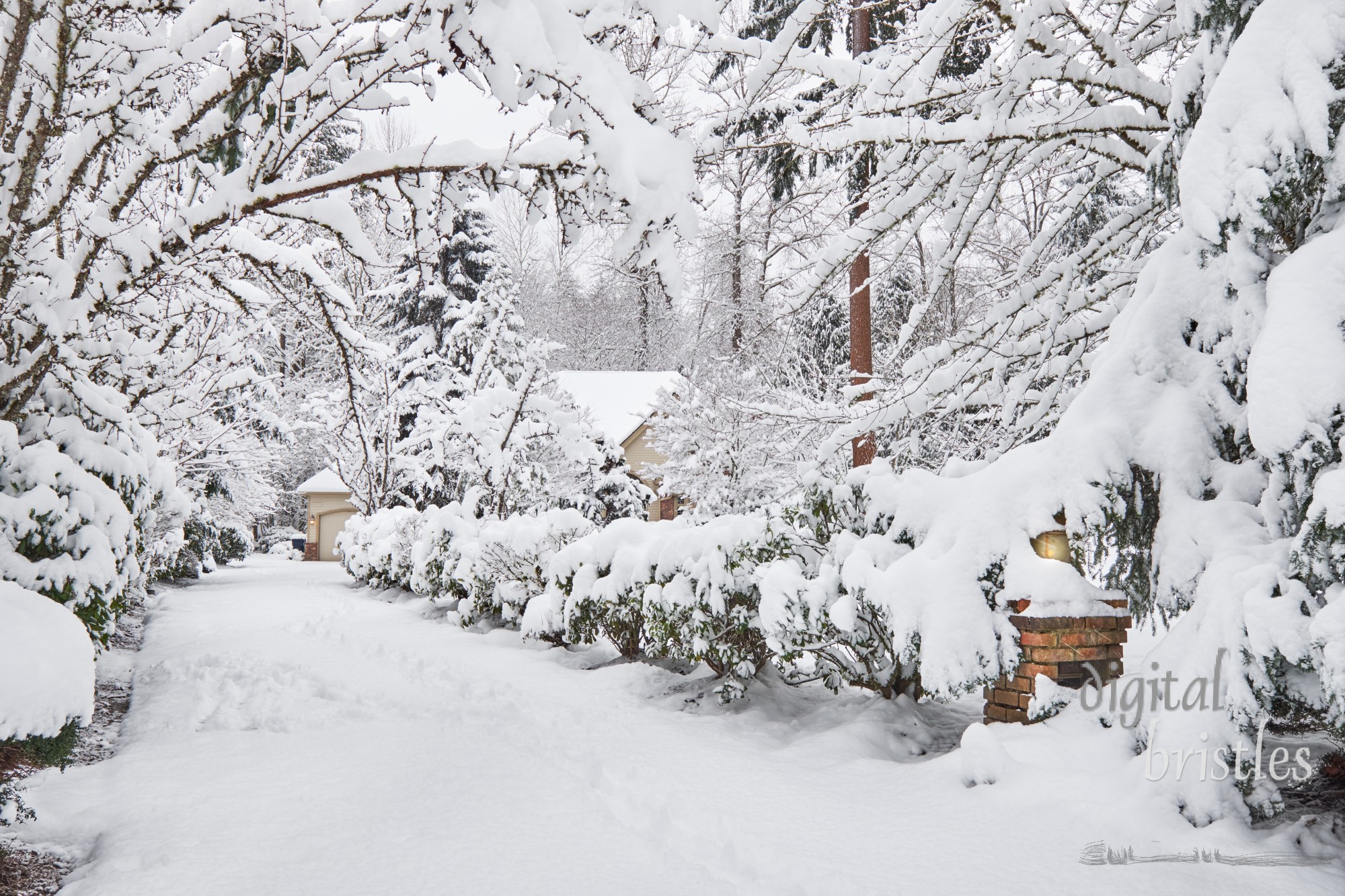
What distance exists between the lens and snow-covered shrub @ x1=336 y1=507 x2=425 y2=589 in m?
13.1

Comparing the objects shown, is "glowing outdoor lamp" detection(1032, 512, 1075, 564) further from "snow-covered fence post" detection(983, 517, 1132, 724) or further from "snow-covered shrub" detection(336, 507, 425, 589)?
"snow-covered shrub" detection(336, 507, 425, 589)

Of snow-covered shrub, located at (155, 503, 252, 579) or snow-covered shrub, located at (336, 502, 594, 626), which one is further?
Result: snow-covered shrub, located at (155, 503, 252, 579)

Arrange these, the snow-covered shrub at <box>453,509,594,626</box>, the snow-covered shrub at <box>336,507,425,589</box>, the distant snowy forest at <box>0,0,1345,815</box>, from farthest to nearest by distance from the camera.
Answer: the snow-covered shrub at <box>336,507,425,589</box>
the snow-covered shrub at <box>453,509,594,626</box>
the distant snowy forest at <box>0,0,1345,815</box>

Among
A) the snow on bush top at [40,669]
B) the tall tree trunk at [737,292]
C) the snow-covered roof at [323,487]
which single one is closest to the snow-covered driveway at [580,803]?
the snow on bush top at [40,669]

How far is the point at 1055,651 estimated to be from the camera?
4.08 meters

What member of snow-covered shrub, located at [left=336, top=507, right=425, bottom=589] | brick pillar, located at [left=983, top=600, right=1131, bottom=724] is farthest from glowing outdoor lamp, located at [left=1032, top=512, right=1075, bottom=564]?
snow-covered shrub, located at [left=336, top=507, right=425, bottom=589]

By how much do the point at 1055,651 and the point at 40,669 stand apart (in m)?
4.25

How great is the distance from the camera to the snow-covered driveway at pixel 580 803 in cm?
296

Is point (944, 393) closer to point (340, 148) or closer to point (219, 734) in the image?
point (219, 734)

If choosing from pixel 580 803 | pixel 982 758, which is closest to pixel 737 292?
pixel 982 758

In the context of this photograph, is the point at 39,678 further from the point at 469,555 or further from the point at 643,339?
the point at 643,339

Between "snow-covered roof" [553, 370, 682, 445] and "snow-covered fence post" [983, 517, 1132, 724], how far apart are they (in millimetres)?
21270

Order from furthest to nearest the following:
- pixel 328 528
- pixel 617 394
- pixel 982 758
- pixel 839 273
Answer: pixel 328 528
pixel 617 394
pixel 839 273
pixel 982 758

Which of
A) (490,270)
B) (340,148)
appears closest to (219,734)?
(490,270)
